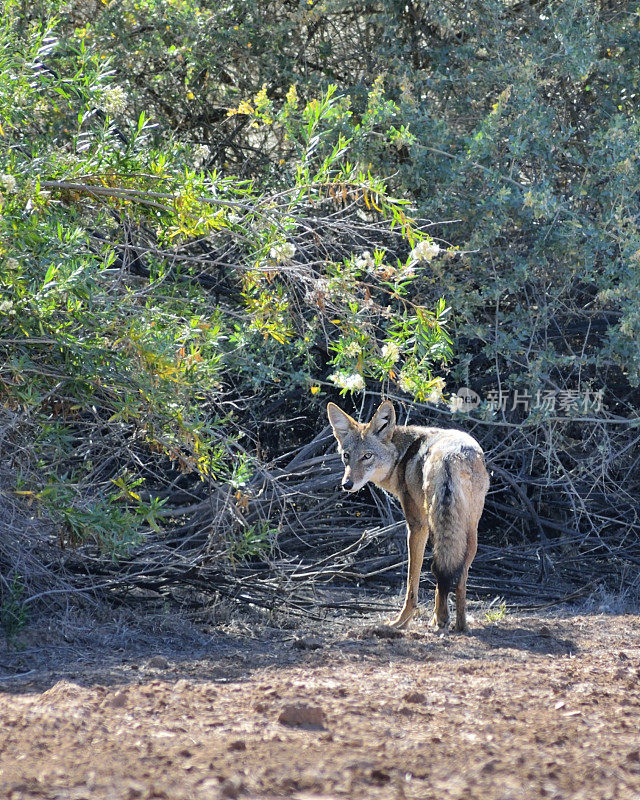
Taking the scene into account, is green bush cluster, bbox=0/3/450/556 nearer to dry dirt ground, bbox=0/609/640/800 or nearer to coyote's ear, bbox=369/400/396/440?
dry dirt ground, bbox=0/609/640/800

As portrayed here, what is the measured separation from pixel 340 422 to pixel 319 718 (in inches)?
145

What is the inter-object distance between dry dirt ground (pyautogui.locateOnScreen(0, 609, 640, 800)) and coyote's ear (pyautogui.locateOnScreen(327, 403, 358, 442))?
1.65 m

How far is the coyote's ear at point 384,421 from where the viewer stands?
702 centimetres

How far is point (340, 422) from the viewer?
717cm

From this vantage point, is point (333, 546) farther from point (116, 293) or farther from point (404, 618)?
point (116, 293)

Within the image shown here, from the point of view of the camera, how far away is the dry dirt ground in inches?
118

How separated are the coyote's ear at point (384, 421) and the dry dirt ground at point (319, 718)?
1.59m

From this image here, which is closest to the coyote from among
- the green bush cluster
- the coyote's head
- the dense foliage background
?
the coyote's head

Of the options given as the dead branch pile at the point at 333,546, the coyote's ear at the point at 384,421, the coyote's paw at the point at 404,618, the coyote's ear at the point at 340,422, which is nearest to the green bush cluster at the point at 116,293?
the dead branch pile at the point at 333,546

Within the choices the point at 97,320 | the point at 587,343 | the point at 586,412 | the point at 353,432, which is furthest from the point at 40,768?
the point at 587,343

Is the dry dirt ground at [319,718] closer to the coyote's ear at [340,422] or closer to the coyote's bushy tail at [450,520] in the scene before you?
the coyote's bushy tail at [450,520]

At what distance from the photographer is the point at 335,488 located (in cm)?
827

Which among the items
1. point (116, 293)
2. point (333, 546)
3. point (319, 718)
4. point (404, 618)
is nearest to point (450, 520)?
point (404, 618)

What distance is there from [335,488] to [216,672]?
3.33 m
